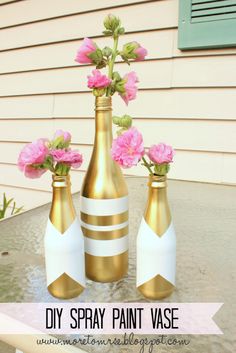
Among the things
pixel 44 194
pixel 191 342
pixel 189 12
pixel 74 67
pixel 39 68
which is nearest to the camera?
pixel 191 342

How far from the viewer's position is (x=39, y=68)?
198 cm

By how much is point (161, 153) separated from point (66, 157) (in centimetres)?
15

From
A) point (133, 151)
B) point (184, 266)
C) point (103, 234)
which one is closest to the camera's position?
point (133, 151)

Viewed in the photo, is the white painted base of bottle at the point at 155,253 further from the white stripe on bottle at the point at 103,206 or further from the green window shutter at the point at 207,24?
the green window shutter at the point at 207,24

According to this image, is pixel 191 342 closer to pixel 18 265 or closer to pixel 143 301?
pixel 143 301

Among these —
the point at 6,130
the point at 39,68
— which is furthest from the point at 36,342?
the point at 6,130

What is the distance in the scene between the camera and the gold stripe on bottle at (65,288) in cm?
55

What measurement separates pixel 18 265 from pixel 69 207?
0.25 metres

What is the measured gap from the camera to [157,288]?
1.83 ft

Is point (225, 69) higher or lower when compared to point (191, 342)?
higher

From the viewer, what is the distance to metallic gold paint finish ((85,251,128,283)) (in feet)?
1.95

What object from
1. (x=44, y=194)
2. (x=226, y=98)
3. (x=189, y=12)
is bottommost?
(x=44, y=194)

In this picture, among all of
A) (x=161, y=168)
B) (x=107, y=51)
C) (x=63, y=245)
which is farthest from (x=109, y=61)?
(x=63, y=245)

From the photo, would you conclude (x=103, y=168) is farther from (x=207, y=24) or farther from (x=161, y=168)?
(x=207, y=24)
